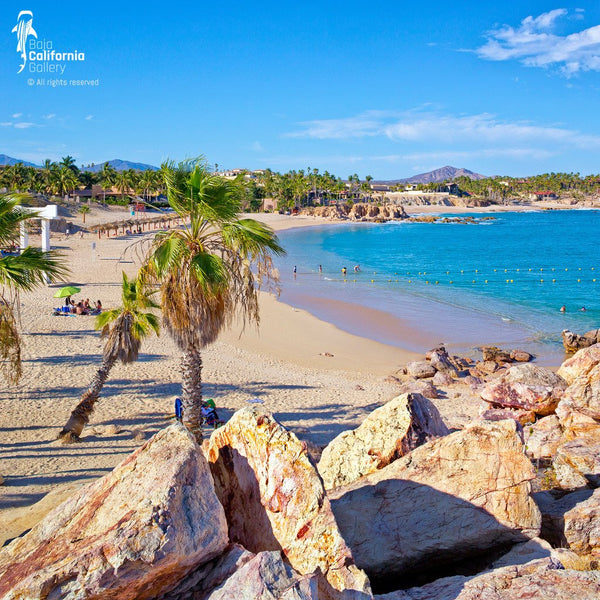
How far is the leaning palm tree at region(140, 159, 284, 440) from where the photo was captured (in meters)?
10.2

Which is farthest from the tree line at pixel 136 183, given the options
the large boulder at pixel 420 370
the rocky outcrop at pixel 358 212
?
the large boulder at pixel 420 370

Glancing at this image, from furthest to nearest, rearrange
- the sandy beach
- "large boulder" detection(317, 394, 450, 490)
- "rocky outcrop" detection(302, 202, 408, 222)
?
"rocky outcrop" detection(302, 202, 408, 222)
the sandy beach
"large boulder" detection(317, 394, 450, 490)

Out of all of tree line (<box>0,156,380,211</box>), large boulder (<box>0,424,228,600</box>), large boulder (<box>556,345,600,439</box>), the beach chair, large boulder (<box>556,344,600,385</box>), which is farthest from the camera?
tree line (<box>0,156,380,211</box>)

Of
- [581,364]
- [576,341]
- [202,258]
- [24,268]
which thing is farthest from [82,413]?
[576,341]

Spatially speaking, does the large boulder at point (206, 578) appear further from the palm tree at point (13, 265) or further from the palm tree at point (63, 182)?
the palm tree at point (63, 182)

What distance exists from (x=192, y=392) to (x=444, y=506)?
254 inches

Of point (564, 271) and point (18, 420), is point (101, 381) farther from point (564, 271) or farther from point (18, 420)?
point (564, 271)

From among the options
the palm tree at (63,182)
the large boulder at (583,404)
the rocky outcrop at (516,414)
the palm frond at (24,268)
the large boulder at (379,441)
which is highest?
the palm tree at (63,182)

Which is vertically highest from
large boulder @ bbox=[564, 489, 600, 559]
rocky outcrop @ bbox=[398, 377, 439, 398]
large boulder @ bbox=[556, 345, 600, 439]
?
large boulder @ bbox=[564, 489, 600, 559]

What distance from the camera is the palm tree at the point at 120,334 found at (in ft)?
44.9

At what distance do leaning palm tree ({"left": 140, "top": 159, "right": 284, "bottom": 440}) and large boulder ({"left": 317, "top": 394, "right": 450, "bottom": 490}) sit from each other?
3.74 m

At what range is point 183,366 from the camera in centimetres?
1115

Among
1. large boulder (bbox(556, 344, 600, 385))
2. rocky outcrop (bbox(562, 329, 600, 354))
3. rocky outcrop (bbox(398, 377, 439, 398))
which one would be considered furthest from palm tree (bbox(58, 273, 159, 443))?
rocky outcrop (bbox(562, 329, 600, 354))

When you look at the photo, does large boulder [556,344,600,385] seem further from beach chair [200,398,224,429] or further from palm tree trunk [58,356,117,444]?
palm tree trunk [58,356,117,444]
